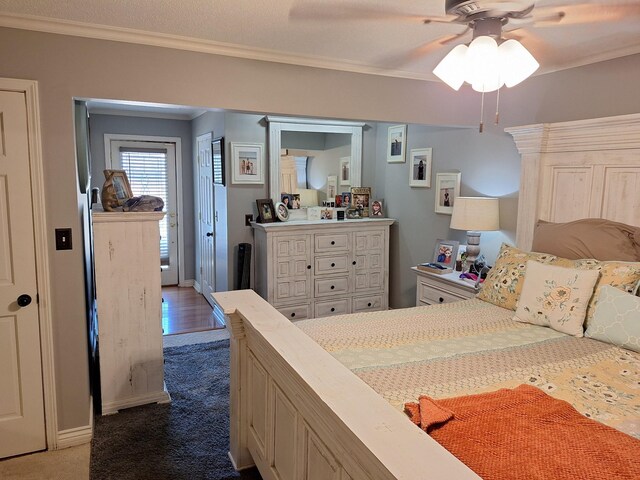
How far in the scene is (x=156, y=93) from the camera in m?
2.60

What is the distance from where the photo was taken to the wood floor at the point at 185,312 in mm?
4777

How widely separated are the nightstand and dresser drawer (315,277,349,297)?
0.97 metres

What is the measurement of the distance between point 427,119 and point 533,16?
1417mm

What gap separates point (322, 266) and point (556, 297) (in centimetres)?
256

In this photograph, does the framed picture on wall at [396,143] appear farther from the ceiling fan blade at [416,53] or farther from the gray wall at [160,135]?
the gray wall at [160,135]

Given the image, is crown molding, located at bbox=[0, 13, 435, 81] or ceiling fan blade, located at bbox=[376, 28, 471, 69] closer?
crown molding, located at bbox=[0, 13, 435, 81]

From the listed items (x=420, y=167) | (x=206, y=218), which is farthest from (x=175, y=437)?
(x=206, y=218)

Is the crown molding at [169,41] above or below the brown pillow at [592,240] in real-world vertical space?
above

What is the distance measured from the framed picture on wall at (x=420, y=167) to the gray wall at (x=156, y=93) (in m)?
1.08

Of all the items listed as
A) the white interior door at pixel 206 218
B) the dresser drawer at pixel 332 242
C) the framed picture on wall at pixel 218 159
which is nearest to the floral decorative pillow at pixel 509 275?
the dresser drawer at pixel 332 242

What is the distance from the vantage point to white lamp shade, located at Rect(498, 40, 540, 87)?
183cm

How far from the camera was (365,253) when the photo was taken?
4.79 meters

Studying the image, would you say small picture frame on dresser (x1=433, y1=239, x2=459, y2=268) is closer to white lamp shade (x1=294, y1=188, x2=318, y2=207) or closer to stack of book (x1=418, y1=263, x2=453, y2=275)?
stack of book (x1=418, y1=263, x2=453, y2=275)

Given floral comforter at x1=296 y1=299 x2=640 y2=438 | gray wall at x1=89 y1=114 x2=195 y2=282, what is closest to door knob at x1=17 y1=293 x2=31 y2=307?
floral comforter at x1=296 y1=299 x2=640 y2=438
